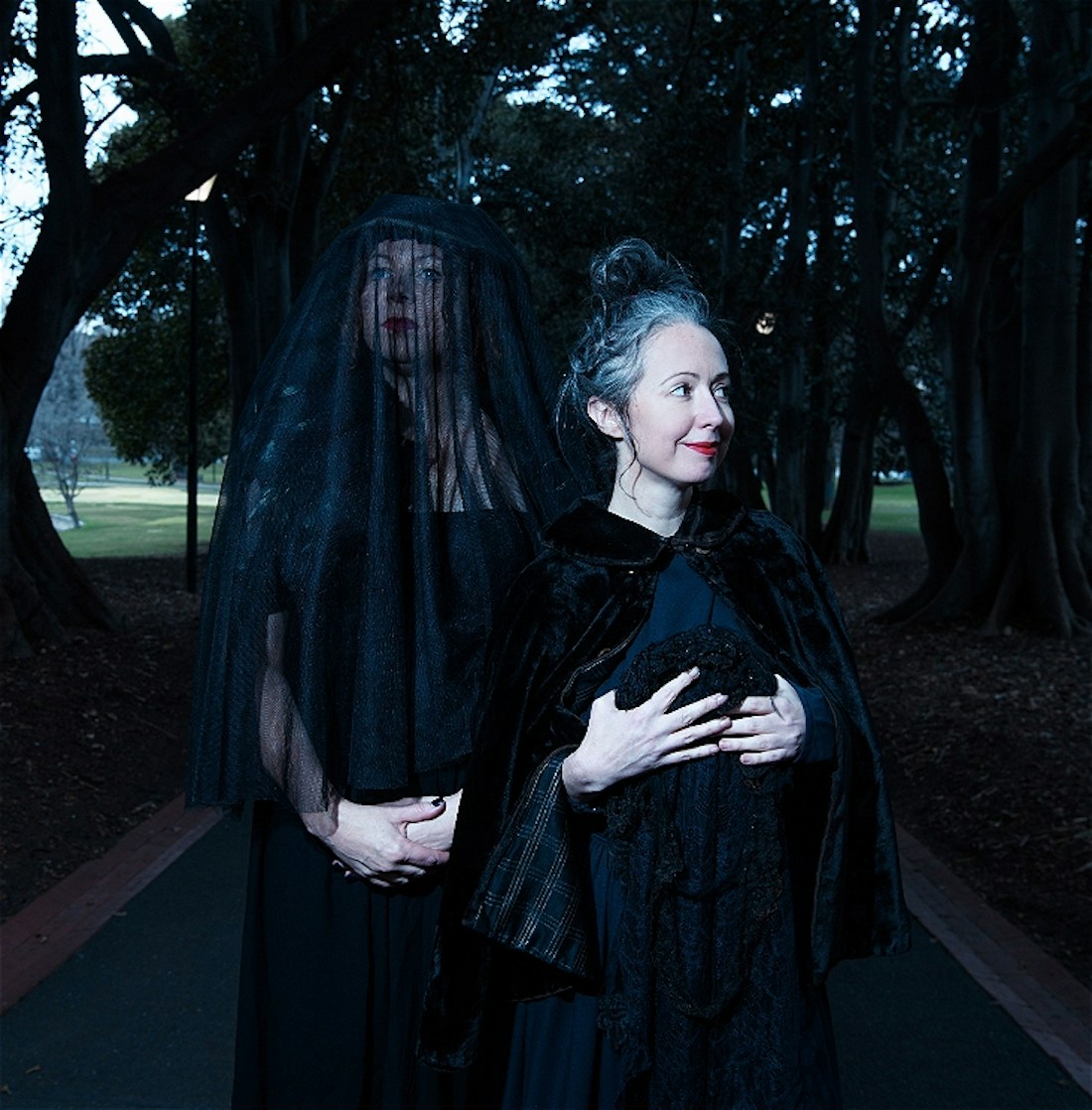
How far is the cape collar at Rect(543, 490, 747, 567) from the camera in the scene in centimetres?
252

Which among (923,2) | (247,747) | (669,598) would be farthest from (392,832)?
(923,2)

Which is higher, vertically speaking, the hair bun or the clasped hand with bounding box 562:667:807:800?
the hair bun

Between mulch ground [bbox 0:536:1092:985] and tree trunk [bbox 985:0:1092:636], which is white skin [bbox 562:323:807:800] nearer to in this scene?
mulch ground [bbox 0:536:1092:985]

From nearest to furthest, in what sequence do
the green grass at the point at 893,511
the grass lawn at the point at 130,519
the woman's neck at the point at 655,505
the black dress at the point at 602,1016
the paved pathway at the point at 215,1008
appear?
the black dress at the point at 602,1016
the woman's neck at the point at 655,505
the paved pathway at the point at 215,1008
the grass lawn at the point at 130,519
the green grass at the point at 893,511

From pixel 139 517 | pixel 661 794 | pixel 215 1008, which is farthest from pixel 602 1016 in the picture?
pixel 139 517

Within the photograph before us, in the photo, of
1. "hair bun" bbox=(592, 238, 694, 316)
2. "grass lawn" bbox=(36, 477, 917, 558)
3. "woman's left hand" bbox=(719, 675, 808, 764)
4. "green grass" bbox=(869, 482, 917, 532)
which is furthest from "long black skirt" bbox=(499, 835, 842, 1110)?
"green grass" bbox=(869, 482, 917, 532)

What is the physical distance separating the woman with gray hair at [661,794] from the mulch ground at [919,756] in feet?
11.1

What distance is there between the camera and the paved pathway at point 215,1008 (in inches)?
172

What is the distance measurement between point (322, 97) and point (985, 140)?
981 centimetres

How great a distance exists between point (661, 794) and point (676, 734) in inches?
5.5

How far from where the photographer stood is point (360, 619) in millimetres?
2695

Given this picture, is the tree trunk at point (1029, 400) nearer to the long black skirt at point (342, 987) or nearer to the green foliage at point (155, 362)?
the long black skirt at point (342, 987)

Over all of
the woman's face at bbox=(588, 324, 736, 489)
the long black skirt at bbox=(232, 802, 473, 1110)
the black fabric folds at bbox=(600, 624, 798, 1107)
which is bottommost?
the long black skirt at bbox=(232, 802, 473, 1110)

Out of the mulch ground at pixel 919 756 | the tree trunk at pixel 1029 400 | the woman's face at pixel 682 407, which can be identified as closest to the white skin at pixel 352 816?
the woman's face at pixel 682 407
